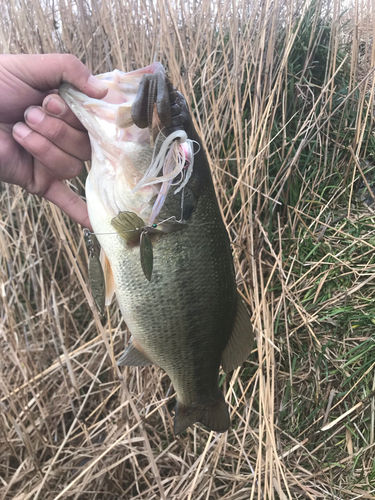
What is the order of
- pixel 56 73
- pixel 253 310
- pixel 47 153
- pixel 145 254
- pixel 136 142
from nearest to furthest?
pixel 145 254 → pixel 136 142 → pixel 56 73 → pixel 47 153 → pixel 253 310

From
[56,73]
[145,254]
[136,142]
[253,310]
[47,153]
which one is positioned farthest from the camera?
[253,310]

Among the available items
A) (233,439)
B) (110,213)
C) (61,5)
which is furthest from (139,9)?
(233,439)

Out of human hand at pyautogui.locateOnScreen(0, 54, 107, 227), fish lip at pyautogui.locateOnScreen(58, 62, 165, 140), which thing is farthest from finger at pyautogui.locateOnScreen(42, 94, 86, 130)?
fish lip at pyautogui.locateOnScreen(58, 62, 165, 140)

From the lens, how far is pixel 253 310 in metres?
1.71

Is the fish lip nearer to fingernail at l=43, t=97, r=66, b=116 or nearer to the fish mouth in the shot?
the fish mouth

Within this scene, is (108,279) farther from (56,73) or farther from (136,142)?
(56,73)

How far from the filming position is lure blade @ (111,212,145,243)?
819 millimetres

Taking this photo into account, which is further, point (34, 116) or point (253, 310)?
point (253, 310)

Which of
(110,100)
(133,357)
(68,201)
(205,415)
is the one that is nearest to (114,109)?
(110,100)

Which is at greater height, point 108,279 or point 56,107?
point 56,107

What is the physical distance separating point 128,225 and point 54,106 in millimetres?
478

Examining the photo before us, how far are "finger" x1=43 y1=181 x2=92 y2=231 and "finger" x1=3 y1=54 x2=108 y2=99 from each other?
0.38 metres

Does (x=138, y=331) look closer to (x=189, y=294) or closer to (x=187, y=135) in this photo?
(x=189, y=294)

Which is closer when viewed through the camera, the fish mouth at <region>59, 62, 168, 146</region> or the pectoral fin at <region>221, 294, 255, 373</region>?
the fish mouth at <region>59, 62, 168, 146</region>
